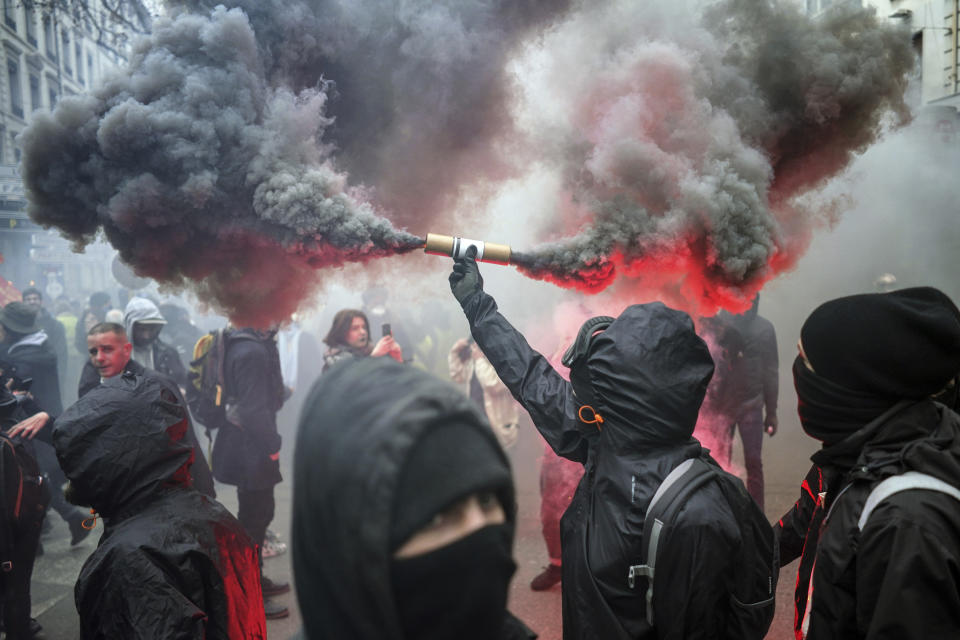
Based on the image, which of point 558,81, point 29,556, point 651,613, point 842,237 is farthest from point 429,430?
point 842,237

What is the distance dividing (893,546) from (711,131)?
2.76m

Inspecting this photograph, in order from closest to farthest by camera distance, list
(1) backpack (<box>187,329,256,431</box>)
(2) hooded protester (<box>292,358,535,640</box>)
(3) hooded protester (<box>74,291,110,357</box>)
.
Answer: (2) hooded protester (<box>292,358,535,640</box>) → (1) backpack (<box>187,329,256,431</box>) → (3) hooded protester (<box>74,291,110,357</box>)

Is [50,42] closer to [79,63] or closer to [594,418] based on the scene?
[79,63]

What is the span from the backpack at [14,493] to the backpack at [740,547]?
12.0 ft

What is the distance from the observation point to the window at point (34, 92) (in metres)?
24.1

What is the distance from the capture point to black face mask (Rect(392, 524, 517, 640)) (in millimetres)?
921

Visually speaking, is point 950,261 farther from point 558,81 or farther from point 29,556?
point 29,556

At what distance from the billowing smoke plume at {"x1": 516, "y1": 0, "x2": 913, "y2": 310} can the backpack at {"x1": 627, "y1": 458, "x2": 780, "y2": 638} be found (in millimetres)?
1843

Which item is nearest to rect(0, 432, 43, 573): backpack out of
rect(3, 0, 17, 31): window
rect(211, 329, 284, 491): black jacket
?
rect(211, 329, 284, 491): black jacket

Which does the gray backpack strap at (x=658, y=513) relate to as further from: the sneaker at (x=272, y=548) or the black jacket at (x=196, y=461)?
the sneaker at (x=272, y=548)

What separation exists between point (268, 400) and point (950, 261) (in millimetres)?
11176

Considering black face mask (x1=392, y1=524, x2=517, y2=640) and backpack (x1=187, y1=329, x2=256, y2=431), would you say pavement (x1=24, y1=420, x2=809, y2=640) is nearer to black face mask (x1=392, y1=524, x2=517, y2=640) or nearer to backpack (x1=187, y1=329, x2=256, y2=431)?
backpack (x1=187, y1=329, x2=256, y2=431)

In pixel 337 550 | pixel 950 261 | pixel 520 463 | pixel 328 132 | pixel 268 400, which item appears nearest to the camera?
pixel 337 550

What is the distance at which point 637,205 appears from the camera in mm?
3846
